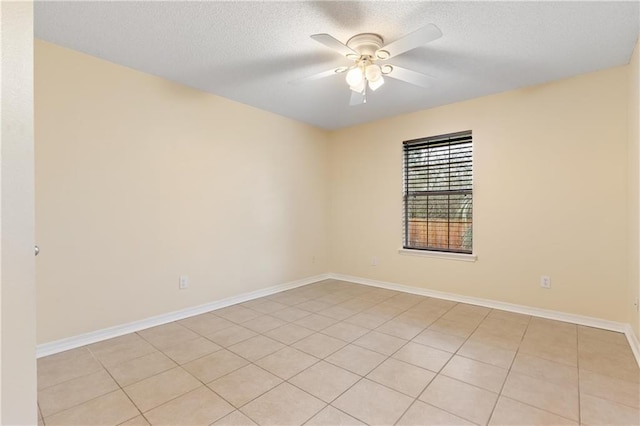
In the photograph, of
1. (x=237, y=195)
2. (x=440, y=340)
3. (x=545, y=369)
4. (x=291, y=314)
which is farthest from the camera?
(x=237, y=195)

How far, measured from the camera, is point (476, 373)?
1989 mm

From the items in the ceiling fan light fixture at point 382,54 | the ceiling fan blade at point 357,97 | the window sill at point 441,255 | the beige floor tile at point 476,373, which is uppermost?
the ceiling fan light fixture at point 382,54

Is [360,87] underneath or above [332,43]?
underneath

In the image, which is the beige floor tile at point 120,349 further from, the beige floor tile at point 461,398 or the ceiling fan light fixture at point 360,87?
the ceiling fan light fixture at point 360,87

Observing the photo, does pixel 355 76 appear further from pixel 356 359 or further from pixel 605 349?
pixel 605 349

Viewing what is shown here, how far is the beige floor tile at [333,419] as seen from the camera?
1530 mm

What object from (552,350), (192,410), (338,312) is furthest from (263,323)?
(552,350)

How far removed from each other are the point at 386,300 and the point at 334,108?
2431mm

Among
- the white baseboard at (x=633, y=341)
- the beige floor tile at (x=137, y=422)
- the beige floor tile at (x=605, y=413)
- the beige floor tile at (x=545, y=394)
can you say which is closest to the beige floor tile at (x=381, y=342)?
the beige floor tile at (x=545, y=394)

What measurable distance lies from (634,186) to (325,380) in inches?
110

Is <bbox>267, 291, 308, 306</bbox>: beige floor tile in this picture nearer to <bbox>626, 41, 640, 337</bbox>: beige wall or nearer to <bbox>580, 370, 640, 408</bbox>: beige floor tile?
<bbox>580, 370, 640, 408</bbox>: beige floor tile

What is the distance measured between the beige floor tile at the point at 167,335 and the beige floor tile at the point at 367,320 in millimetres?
1441

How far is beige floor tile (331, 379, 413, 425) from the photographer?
1.58 metres

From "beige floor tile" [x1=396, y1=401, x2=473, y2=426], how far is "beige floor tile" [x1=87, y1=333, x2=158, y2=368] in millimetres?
1885
